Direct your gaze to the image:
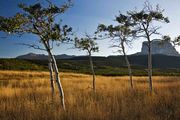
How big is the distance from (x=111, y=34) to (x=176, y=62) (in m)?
165

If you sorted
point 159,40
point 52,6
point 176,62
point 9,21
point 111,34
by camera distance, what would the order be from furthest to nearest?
point 176,62
point 111,34
point 159,40
point 52,6
point 9,21

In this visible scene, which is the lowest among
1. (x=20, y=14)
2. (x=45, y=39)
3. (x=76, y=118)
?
(x=76, y=118)

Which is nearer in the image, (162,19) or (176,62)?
(162,19)

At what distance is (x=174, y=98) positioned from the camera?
48.6ft

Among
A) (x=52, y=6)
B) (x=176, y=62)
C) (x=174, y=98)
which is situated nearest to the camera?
(x=52, y=6)

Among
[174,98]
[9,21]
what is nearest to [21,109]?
[9,21]

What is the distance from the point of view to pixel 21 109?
12164mm

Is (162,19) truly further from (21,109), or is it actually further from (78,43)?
(21,109)

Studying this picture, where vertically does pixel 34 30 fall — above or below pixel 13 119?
above

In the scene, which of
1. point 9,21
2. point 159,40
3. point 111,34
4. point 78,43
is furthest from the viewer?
point 111,34

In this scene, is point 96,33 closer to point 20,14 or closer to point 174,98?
point 174,98

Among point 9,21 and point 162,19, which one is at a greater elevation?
point 162,19

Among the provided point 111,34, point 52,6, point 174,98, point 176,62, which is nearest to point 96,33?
point 111,34

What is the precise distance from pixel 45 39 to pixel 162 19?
11.1m
